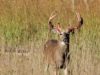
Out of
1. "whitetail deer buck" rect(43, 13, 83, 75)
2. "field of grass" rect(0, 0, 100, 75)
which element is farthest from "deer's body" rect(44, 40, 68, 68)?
"field of grass" rect(0, 0, 100, 75)

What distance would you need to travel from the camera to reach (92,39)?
27.0 ft

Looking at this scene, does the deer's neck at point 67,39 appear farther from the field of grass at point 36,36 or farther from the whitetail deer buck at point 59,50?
the field of grass at point 36,36

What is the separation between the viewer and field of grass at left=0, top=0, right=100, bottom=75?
7.18 meters

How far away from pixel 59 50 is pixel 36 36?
1.23 m

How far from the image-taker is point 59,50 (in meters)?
7.42

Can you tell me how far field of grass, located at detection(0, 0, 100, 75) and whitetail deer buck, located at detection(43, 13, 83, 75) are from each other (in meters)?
0.10

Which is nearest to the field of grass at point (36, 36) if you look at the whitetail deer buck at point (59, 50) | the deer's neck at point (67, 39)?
the whitetail deer buck at point (59, 50)

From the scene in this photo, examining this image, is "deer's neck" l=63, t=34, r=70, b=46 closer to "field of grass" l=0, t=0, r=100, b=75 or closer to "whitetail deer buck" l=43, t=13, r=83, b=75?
"whitetail deer buck" l=43, t=13, r=83, b=75

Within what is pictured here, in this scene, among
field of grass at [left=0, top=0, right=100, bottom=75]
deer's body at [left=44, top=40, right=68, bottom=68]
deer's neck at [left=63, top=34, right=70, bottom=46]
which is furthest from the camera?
deer's body at [left=44, top=40, right=68, bottom=68]

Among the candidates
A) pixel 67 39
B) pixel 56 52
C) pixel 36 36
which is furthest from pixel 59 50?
pixel 36 36

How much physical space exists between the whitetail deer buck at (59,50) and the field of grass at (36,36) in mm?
98

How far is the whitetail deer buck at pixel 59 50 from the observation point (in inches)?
282

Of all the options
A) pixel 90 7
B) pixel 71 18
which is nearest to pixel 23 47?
pixel 71 18

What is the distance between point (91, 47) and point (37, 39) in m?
0.95
